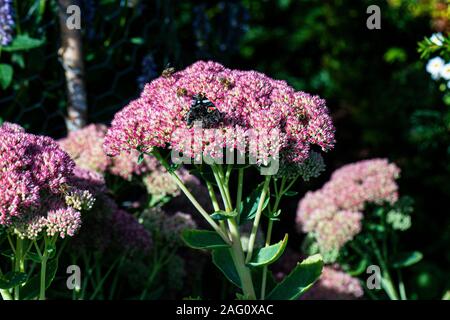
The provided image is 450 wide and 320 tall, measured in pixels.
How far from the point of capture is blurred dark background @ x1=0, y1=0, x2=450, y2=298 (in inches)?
95.4

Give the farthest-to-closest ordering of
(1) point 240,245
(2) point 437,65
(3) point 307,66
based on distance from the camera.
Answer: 1. (3) point 307,66
2. (2) point 437,65
3. (1) point 240,245

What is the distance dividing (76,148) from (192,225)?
40 cm

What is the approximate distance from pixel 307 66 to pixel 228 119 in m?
2.33

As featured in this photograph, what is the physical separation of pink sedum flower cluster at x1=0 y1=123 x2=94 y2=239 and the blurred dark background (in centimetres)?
90

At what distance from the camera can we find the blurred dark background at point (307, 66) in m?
2.42

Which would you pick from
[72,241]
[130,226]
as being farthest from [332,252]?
[72,241]

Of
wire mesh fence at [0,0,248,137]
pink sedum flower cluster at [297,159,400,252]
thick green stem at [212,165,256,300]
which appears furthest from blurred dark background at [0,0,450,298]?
thick green stem at [212,165,256,300]

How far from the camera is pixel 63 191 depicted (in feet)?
4.73

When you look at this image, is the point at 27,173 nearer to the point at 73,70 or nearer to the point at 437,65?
the point at 73,70

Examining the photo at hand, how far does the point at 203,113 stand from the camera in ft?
4.48

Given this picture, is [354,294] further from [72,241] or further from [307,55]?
[307,55]

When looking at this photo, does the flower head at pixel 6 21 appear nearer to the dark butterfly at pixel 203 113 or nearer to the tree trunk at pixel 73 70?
the tree trunk at pixel 73 70

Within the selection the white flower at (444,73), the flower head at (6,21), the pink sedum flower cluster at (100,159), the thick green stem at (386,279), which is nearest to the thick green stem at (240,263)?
the pink sedum flower cluster at (100,159)

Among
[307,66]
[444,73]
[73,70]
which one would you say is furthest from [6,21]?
[307,66]
